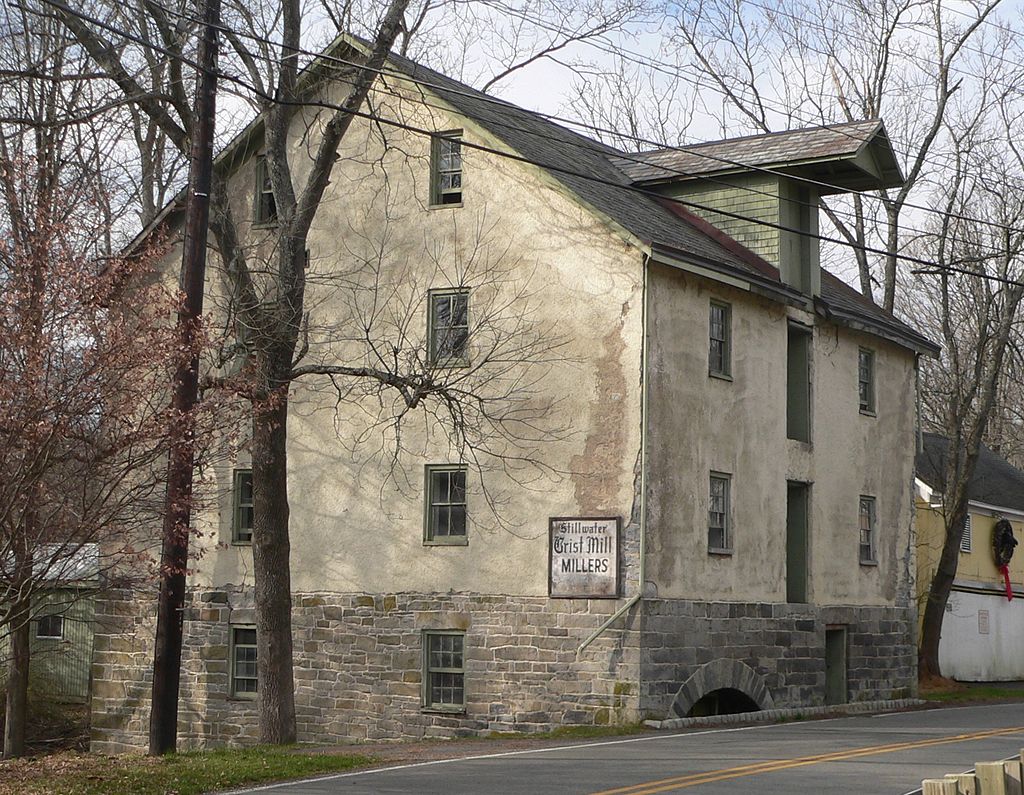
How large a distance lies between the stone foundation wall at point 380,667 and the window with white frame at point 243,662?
0.15 m

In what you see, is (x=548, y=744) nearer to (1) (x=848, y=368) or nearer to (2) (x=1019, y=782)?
(2) (x=1019, y=782)

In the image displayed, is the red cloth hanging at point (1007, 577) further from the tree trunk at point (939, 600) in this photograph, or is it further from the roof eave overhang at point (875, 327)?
the roof eave overhang at point (875, 327)

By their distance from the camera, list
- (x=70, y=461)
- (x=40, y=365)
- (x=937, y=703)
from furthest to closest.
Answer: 1. (x=937, y=703)
2. (x=70, y=461)
3. (x=40, y=365)

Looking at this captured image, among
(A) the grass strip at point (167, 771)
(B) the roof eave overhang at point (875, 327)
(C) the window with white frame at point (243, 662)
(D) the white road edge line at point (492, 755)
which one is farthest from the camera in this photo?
(B) the roof eave overhang at point (875, 327)

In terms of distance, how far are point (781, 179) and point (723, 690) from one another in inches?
356

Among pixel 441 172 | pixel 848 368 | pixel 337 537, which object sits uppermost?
pixel 441 172

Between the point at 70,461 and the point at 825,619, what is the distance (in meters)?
16.6

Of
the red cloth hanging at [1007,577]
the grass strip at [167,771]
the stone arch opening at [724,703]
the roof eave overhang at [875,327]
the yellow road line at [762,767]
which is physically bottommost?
the stone arch opening at [724,703]

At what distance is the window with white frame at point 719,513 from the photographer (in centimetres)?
2397

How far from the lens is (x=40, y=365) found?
13164 mm

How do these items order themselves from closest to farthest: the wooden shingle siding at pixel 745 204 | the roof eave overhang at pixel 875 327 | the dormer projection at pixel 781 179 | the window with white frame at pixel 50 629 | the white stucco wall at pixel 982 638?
1. the dormer projection at pixel 781 179
2. the wooden shingle siding at pixel 745 204
3. the roof eave overhang at pixel 875 327
4. the window with white frame at pixel 50 629
5. the white stucco wall at pixel 982 638

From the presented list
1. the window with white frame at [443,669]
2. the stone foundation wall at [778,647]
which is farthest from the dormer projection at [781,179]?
the window with white frame at [443,669]

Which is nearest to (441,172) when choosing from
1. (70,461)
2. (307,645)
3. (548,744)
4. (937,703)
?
(307,645)

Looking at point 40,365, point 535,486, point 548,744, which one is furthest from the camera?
point 535,486
